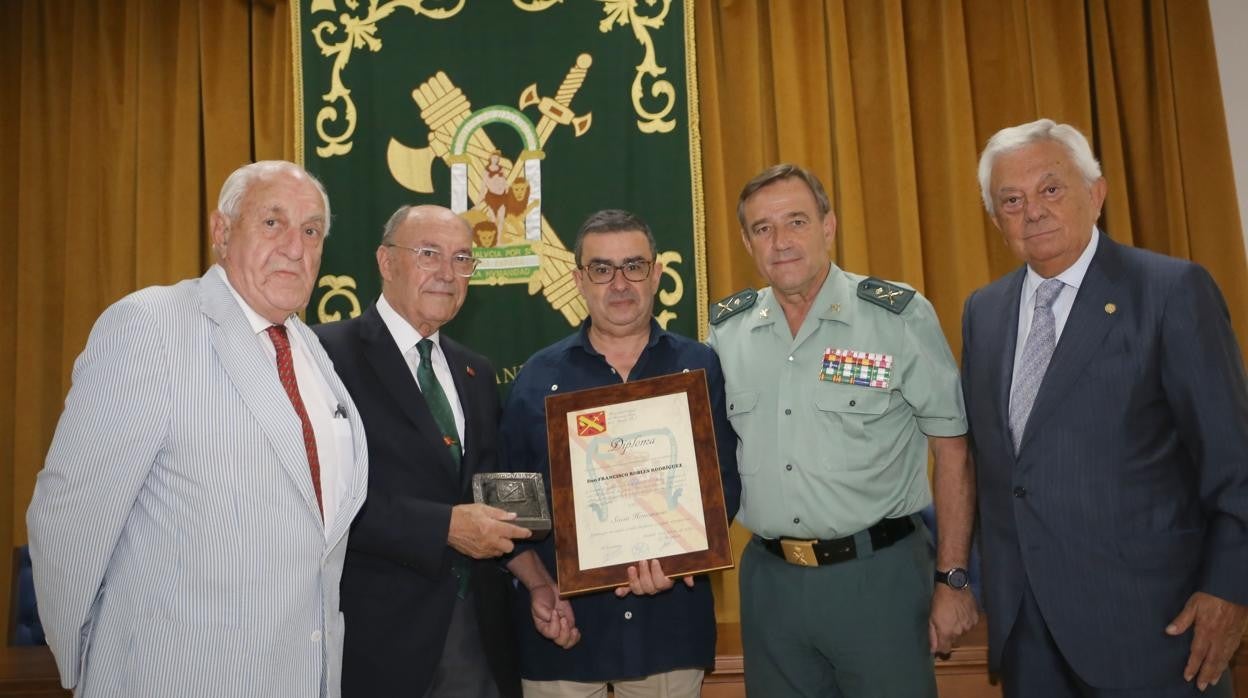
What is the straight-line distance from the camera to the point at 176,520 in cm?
165

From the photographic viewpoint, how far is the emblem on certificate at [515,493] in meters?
2.15

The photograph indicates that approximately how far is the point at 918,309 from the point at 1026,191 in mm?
406

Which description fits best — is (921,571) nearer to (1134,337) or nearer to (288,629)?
(1134,337)

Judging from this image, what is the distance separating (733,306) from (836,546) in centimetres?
76

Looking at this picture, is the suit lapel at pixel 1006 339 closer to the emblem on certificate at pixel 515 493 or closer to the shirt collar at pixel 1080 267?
the shirt collar at pixel 1080 267

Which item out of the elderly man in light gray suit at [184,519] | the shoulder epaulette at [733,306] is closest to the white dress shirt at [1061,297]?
the shoulder epaulette at [733,306]

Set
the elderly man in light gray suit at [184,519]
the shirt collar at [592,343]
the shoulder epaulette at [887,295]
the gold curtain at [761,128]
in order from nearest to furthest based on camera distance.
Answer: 1. the elderly man in light gray suit at [184,519]
2. the shoulder epaulette at [887,295]
3. the shirt collar at [592,343]
4. the gold curtain at [761,128]

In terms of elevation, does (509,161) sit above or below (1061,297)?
above

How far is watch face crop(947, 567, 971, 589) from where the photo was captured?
87.7 inches

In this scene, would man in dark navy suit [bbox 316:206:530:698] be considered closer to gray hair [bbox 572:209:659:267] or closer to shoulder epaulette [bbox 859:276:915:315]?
gray hair [bbox 572:209:659:267]

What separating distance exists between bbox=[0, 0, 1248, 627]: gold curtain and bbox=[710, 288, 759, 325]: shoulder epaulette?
163 cm

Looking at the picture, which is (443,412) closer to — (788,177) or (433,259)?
(433,259)

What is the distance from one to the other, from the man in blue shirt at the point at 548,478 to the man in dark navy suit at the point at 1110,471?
723mm

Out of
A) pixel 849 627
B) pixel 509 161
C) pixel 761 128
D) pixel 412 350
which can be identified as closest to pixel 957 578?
pixel 849 627
